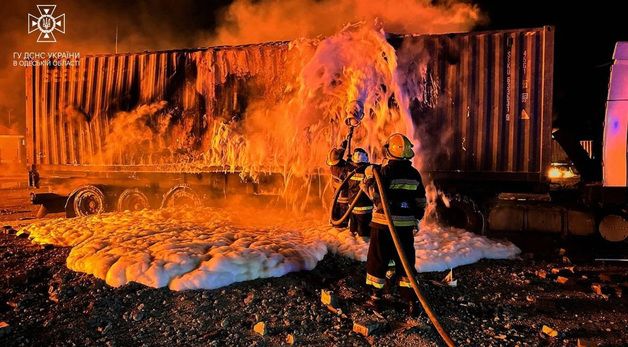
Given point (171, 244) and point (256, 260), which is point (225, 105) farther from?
point (256, 260)

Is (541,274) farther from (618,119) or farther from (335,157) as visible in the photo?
(335,157)

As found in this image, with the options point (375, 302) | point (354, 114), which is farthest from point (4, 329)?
point (354, 114)

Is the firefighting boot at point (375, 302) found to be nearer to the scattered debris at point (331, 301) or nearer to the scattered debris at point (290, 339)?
the scattered debris at point (331, 301)

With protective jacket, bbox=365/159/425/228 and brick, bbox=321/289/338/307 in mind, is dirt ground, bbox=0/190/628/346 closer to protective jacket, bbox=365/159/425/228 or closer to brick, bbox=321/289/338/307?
brick, bbox=321/289/338/307

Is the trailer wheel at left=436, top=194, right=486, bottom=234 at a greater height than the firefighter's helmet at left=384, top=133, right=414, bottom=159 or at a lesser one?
lesser

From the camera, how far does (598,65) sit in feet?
22.1

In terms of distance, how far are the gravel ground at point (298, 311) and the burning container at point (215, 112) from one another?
235 centimetres

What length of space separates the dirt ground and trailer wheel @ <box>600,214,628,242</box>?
1.13 metres

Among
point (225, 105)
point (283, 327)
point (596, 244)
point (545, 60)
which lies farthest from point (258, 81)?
point (596, 244)

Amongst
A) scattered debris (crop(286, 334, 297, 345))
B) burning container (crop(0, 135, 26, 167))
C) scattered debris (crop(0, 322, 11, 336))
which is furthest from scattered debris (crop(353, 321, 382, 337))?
burning container (crop(0, 135, 26, 167))

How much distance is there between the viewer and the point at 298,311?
168 inches

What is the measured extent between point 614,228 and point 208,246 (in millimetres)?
5965

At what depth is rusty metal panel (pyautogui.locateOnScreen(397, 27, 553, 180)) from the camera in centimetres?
687

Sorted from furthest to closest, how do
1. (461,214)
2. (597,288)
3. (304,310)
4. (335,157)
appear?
(461,214) → (335,157) → (597,288) → (304,310)
